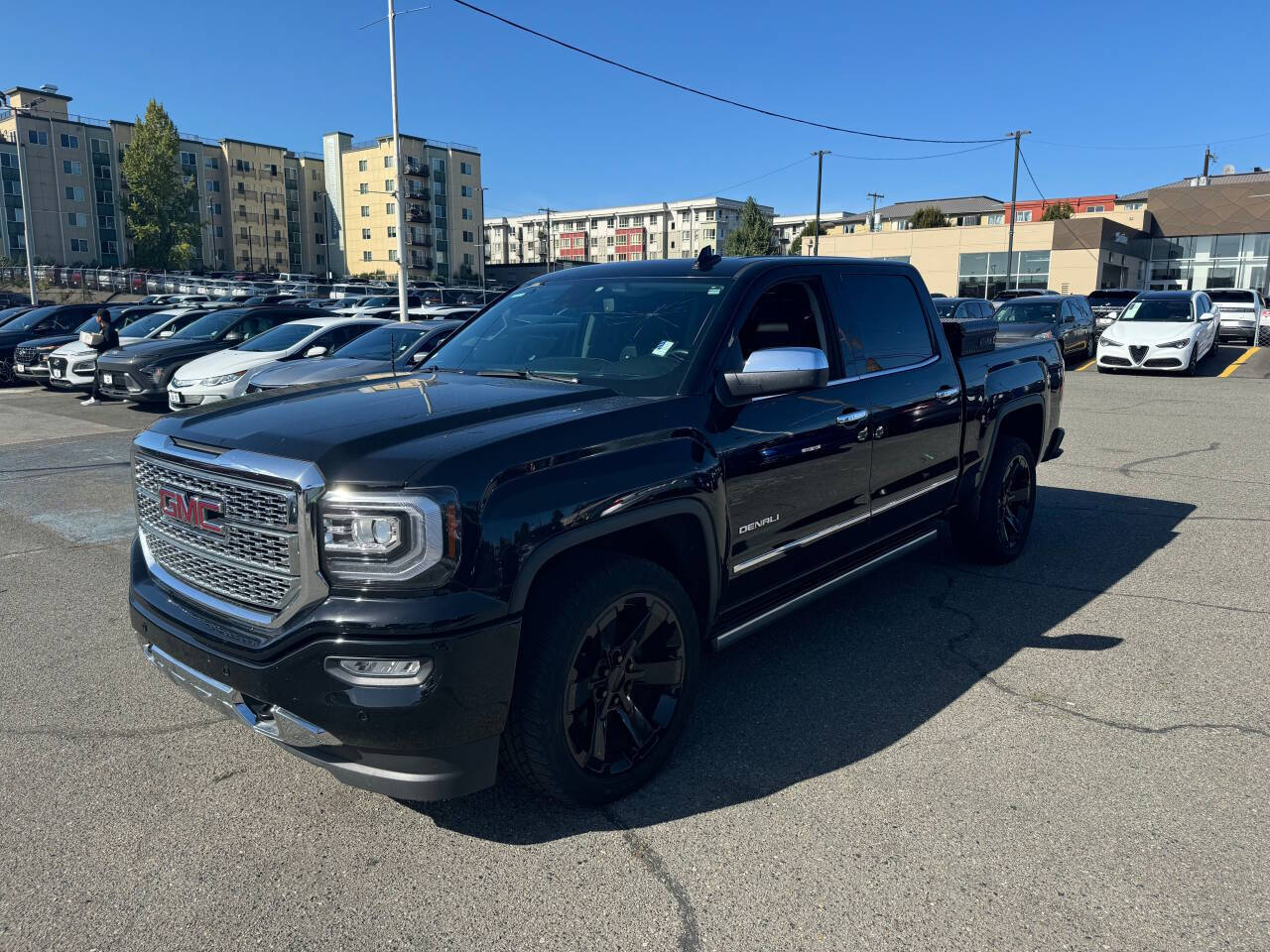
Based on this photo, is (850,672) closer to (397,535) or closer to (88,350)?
Answer: (397,535)

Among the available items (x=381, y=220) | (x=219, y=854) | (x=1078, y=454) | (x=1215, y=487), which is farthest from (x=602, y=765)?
(x=381, y=220)

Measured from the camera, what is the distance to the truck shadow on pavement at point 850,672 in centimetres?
317

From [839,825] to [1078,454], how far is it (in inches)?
337

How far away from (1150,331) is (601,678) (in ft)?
64.4

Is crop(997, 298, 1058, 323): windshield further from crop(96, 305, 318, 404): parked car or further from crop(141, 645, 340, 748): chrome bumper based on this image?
crop(141, 645, 340, 748): chrome bumper

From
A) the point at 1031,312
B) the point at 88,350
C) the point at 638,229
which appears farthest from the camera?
the point at 638,229

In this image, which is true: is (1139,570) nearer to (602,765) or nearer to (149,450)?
(602,765)

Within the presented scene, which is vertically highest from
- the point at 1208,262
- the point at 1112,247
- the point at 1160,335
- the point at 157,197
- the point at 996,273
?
the point at 157,197

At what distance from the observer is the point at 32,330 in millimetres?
20266

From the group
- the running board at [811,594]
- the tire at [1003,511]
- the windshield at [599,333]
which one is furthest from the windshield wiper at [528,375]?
the tire at [1003,511]

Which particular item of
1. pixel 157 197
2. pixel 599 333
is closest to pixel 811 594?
pixel 599 333

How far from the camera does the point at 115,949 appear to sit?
245 cm

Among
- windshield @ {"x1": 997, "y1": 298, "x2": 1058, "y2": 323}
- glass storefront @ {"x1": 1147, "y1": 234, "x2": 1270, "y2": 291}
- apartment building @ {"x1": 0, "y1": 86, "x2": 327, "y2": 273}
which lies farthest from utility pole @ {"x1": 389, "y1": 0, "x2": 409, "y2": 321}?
apartment building @ {"x1": 0, "y1": 86, "x2": 327, "y2": 273}

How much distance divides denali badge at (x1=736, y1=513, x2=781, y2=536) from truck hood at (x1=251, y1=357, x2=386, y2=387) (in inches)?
302
